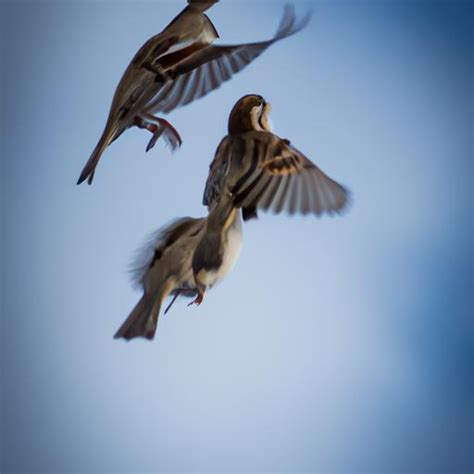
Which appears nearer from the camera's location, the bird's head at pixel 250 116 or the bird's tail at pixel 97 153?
the bird's head at pixel 250 116

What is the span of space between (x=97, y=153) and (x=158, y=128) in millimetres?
83

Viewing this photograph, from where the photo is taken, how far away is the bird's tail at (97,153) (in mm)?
875

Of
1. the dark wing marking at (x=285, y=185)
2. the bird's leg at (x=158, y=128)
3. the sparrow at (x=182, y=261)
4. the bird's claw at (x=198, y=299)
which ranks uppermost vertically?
the bird's leg at (x=158, y=128)

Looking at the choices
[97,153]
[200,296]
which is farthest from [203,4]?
[200,296]

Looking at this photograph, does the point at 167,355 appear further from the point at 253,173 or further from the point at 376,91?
the point at 376,91

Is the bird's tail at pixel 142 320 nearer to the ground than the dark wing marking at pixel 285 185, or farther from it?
nearer to the ground

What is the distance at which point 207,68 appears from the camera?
806 mm

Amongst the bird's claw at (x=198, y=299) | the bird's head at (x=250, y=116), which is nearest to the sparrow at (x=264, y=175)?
the bird's head at (x=250, y=116)

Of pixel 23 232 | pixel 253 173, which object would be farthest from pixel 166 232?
pixel 23 232

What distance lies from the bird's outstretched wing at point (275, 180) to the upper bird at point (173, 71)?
0.09 metres

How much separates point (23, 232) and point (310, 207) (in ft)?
1.47

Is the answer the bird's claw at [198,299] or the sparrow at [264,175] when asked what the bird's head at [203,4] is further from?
the bird's claw at [198,299]

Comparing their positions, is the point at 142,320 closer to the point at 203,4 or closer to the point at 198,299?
the point at 198,299

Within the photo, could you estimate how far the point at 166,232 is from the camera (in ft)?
2.64
